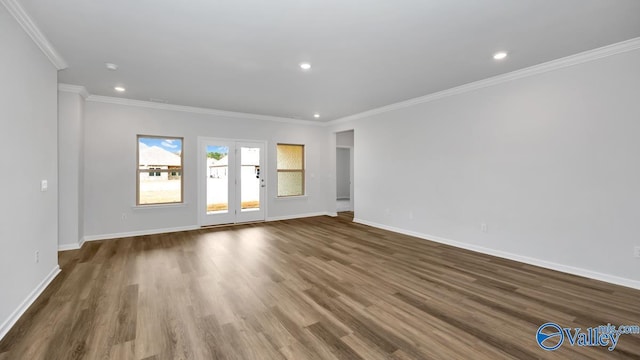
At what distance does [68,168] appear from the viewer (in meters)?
4.39

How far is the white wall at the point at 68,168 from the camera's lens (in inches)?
170

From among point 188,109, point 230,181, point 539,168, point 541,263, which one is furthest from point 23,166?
point 541,263

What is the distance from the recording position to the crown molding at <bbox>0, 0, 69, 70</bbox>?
2.23m

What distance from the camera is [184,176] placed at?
5.80 m

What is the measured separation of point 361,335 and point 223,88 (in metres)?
4.13

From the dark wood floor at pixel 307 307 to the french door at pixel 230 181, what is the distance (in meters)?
2.01

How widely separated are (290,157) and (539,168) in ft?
17.6

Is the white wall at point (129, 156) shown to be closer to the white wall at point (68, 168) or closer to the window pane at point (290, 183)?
the window pane at point (290, 183)

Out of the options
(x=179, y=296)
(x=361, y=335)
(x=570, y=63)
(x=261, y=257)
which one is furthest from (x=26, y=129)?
(x=570, y=63)

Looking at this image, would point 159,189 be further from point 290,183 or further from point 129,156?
point 290,183

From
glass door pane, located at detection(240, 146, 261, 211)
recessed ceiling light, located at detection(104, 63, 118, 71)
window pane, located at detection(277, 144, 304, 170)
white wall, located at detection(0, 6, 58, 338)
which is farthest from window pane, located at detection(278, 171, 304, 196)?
white wall, located at detection(0, 6, 58, 338)

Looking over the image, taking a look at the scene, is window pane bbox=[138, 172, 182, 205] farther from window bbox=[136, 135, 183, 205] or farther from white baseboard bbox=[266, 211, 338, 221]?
white baseboard bbox=[266, 211, 338, 221]

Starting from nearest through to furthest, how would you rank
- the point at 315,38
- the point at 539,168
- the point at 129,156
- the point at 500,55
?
the point at 315,38 < the point at 500,55 < the point at 539,168 < the point at 129,156

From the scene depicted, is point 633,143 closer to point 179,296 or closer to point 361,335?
point 361,335
